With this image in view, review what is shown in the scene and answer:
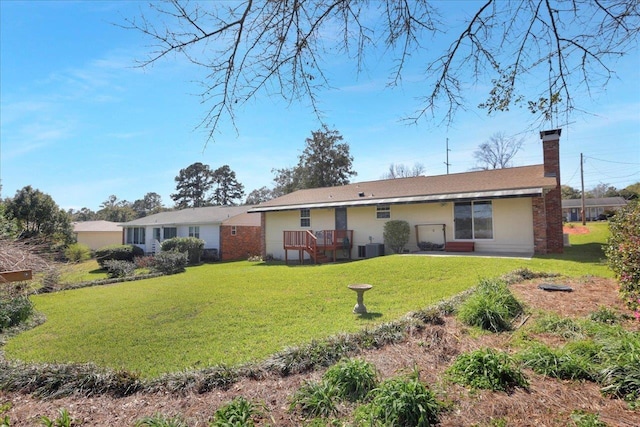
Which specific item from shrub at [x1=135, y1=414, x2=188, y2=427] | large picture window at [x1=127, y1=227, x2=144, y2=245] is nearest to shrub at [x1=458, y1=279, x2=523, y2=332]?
shrub at [x1=135, y1=414, x2=188, y2=427]

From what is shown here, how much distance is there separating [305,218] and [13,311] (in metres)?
14.0

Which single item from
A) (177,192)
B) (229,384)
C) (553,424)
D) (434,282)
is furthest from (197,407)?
(177,192)

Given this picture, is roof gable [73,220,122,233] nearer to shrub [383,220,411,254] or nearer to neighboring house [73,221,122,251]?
neighboring house [73,221,122,251]

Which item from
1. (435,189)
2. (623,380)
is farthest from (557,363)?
(435,189)

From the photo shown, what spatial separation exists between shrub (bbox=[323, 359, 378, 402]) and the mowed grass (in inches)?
68.1

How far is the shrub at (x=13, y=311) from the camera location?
25.8 feet

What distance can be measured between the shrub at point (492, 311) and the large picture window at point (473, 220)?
9995mm

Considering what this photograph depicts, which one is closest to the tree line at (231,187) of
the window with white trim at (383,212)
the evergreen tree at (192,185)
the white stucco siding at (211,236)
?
the evergreen tree at (192,185)

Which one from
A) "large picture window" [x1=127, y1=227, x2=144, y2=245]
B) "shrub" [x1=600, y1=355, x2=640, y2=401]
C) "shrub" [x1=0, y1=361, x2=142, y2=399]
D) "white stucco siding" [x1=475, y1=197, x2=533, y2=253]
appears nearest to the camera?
Answer: "shrub" [x1=600, y1=355, x2=640, y2=401]

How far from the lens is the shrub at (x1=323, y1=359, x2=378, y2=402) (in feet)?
10.4

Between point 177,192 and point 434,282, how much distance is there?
2369 inches

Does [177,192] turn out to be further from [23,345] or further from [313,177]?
[23,345]

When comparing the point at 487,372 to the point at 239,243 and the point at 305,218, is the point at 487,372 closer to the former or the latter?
the point at 305,218

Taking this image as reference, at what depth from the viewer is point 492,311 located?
5.05 metres
